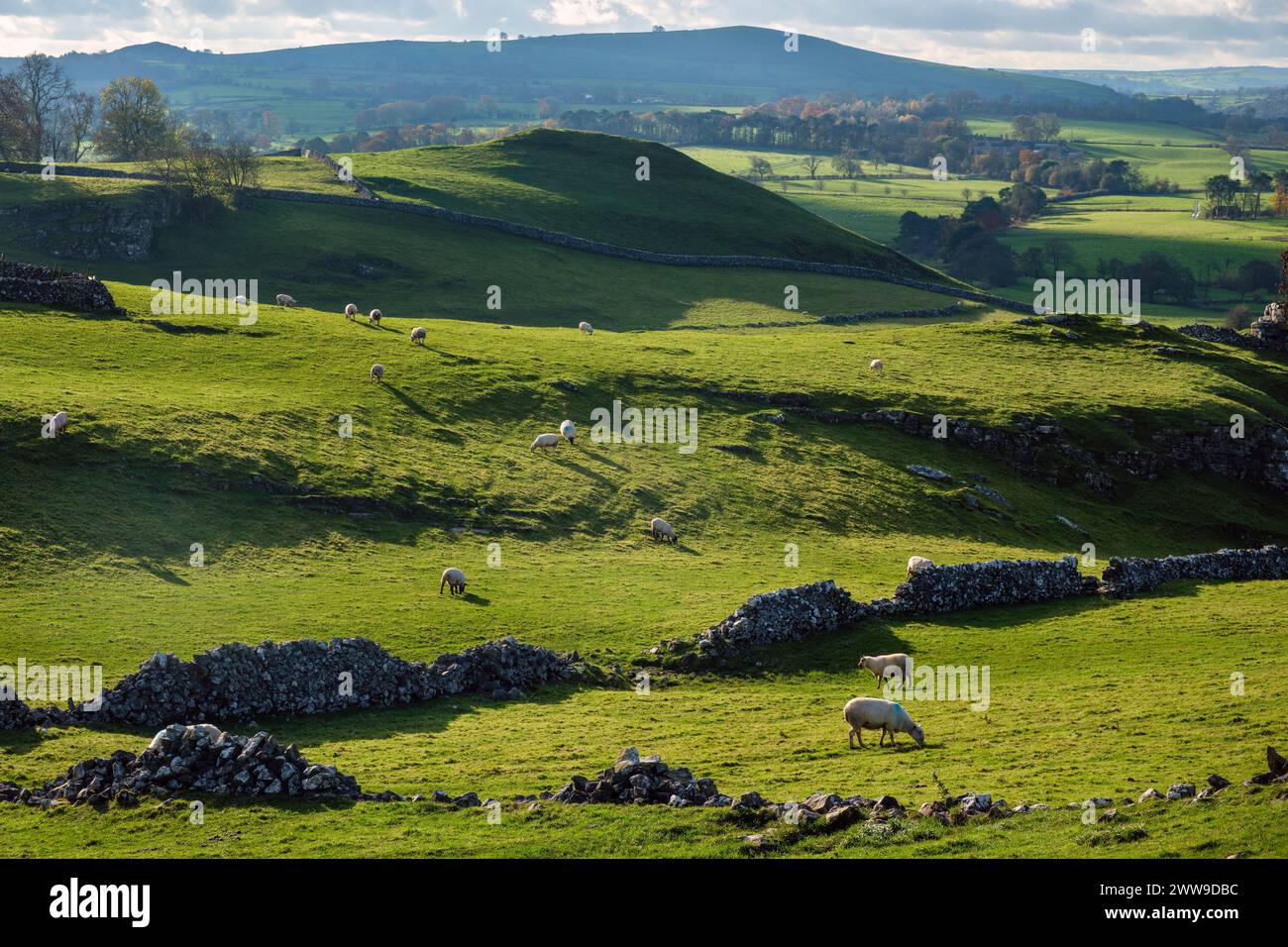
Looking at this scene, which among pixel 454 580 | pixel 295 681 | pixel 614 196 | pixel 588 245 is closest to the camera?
pixel 295 681

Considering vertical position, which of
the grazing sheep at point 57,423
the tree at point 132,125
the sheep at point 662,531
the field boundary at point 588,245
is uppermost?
the tree at point 132,125

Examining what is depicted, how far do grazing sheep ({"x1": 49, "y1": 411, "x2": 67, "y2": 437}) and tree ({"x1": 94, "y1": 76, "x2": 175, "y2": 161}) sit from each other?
311 ft

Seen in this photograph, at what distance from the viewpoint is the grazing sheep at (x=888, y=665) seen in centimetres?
3366

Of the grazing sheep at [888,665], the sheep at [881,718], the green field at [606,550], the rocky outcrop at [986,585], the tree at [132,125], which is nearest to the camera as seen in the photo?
the green field at [606,550]

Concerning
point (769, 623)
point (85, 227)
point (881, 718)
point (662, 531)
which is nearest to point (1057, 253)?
point (85, 227)

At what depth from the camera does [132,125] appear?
132 meters

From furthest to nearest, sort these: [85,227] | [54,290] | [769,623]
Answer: [85,227] → [54,290] → [769,623]

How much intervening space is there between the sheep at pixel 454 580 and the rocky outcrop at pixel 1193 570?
23026mm

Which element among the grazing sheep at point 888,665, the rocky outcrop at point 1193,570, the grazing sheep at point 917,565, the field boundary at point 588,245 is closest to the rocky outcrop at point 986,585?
the grazing sheep at point 917,565

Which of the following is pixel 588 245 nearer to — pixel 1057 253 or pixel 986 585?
pixel 986 585

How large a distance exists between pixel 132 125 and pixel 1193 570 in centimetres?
12472

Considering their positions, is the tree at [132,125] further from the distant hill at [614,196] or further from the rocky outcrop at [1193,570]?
the rocky outcrop at [1193,570]
